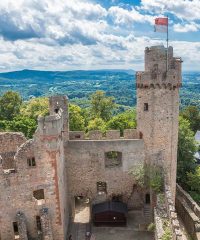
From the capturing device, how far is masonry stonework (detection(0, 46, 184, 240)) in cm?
2305

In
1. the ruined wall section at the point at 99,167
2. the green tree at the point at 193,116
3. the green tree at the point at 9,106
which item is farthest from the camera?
the green tree at the point at 193,116

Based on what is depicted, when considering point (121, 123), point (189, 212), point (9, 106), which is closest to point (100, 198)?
point (189, 212)

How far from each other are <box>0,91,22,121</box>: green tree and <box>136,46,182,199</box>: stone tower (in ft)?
120

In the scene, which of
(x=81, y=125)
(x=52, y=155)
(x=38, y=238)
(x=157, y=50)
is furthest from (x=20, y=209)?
(x=81, y=125)

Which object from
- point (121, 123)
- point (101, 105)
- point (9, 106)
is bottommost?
point (121, 123)

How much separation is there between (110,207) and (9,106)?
122ft

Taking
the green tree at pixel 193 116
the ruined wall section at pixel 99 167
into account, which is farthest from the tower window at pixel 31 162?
the green tree at pixel 193 116

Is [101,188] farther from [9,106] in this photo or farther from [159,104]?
[9,106]

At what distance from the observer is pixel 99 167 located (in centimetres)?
2878

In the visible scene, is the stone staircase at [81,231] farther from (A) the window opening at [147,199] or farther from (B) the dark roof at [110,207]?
(A) the window opening at [147,199]

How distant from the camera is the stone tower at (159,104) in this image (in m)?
26.7

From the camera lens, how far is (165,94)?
27.0 metres

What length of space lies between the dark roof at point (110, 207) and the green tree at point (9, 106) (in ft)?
114

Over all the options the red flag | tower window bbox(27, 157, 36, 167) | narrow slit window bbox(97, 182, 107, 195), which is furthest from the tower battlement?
tower window bbox(27, 157, 36, 167)
